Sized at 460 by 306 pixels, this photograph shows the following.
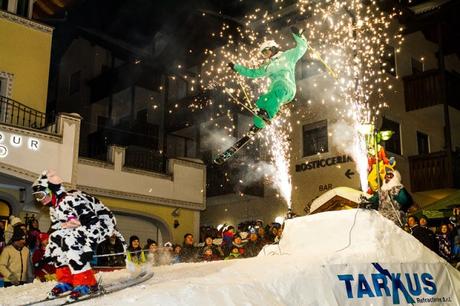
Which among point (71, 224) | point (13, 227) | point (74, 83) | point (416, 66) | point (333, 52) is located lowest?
point (71, 224)

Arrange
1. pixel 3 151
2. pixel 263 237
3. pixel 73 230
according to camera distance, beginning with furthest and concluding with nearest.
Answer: pixel 3 151 < pixel 263 237 < pixel 73 230

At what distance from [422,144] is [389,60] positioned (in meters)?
3.77

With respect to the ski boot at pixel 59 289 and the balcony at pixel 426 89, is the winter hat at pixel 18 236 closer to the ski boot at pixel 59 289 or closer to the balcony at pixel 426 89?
the ski boot at pixel 59 289

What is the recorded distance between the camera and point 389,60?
1958cm

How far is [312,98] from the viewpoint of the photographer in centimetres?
1897

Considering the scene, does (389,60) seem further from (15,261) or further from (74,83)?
(74,83)

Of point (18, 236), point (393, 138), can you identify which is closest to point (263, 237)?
point (18, 236)

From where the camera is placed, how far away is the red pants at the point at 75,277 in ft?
20.8

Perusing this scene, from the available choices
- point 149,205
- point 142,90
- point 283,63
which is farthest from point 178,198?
point 283,63

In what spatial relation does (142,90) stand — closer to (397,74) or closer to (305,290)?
(397,74)

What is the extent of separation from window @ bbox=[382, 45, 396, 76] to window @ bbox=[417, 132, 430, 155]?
2.95m

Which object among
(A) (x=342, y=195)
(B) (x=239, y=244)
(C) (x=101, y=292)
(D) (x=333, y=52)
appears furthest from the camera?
(D) (x=333, y=52)

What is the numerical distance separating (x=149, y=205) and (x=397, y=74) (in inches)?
419

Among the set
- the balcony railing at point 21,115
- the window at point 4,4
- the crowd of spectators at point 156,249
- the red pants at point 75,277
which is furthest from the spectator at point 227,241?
the window at point 4,4
